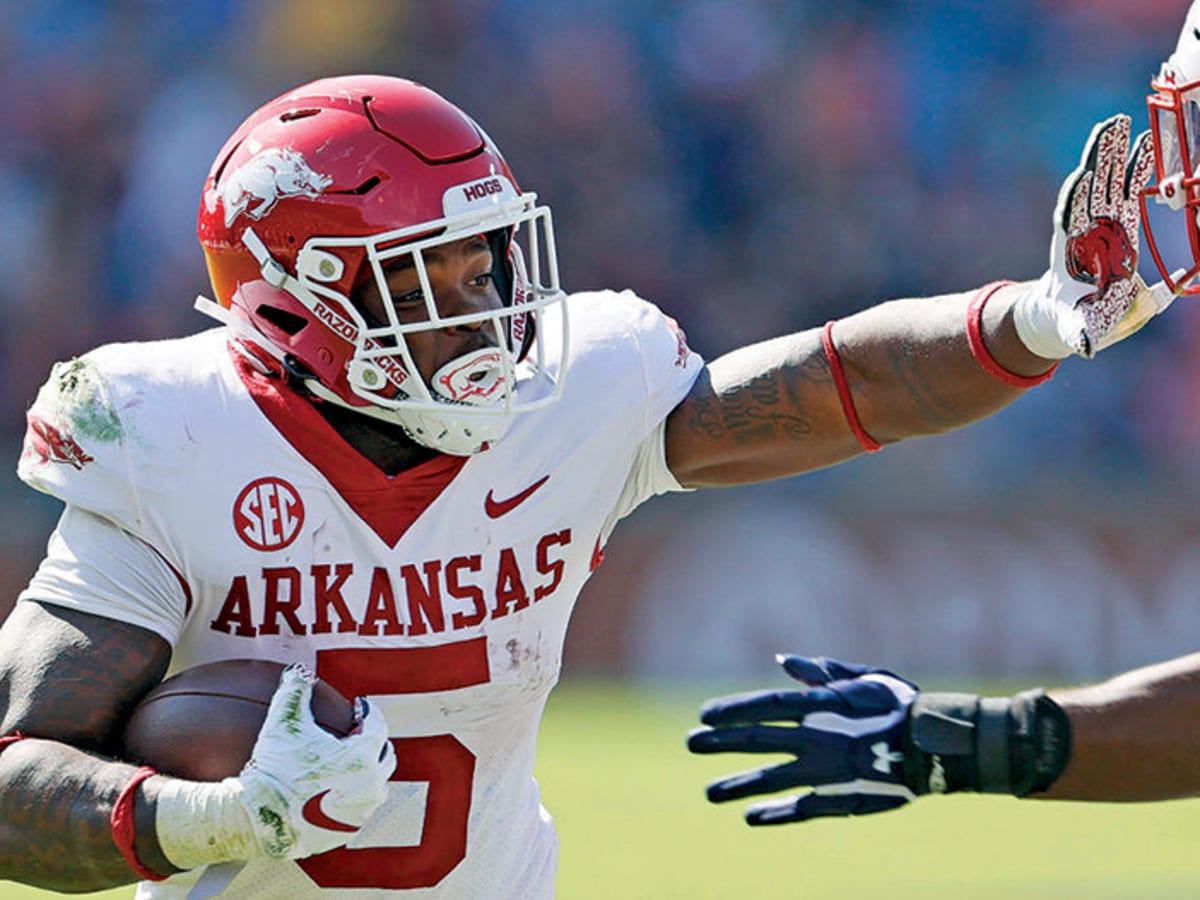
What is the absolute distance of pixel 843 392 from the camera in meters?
2.60

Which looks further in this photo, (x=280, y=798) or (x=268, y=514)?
(x=268, y=514)

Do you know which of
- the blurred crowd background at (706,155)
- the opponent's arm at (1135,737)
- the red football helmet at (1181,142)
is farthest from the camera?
the blurred crowd background at (706,155)

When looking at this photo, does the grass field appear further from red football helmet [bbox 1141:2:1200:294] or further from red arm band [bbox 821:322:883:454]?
red football helmet [bbox 1141:2:1200:294]

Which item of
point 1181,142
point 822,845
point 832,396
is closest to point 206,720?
point 832,396

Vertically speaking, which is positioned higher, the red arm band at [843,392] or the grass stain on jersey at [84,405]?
the red arm band at [843,392]

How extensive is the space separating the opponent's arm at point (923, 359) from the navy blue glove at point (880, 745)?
20.8 inches

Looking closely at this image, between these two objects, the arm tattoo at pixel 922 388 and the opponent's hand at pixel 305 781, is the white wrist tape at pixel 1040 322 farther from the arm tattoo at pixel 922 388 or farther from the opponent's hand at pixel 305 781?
the opponent's hand at pixel 305 781

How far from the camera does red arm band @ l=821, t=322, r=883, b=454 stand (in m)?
2.60

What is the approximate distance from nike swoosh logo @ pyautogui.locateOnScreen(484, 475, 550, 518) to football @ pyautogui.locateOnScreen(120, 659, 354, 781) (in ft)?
1.26

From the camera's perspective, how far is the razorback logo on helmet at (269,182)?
2498mm

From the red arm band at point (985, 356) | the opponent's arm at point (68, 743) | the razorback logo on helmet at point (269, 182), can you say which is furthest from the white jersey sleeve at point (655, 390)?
the opponent's arm at point (68, 743)

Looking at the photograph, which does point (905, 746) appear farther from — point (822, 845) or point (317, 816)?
point (822, 845)

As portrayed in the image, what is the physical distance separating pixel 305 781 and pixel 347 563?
16.2 inches

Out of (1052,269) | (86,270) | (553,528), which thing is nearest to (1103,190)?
(1052,269)
